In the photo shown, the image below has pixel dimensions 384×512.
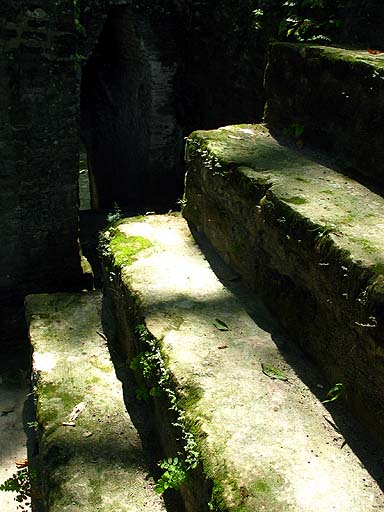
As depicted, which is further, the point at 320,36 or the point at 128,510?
the point at 320,36

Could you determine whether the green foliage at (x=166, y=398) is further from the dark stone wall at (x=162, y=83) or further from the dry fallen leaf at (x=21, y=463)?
the dark stone wall at (x=162, y=83)

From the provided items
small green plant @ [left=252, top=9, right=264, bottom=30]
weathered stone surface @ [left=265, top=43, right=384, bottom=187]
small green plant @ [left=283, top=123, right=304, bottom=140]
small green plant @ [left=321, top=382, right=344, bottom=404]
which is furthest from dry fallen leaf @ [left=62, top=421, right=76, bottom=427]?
small green plant @ [left=252, top=9, right=264, bottom=30]

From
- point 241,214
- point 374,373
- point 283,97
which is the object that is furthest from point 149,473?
point 283,97

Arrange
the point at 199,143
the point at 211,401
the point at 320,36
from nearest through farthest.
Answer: the point at 211,401
the point at 199,143
the point at 320,36

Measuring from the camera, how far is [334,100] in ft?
10.8

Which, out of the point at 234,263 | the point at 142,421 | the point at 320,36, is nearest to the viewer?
the point at 142,421

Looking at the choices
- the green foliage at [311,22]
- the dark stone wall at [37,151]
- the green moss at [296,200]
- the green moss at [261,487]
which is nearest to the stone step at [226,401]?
the green moss at [261,487]

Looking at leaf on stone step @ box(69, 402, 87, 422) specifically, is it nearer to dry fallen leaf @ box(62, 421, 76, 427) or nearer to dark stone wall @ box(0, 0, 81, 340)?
dry fallen leaf @ box(62, 421, 76, 427)

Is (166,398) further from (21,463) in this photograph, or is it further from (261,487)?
(21,463)

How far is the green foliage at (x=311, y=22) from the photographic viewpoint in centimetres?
539

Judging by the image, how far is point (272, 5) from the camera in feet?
20.0

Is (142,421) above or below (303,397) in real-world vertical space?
below

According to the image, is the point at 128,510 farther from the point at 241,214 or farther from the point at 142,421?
the point at 241,214

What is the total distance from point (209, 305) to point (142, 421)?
28.7 inches
